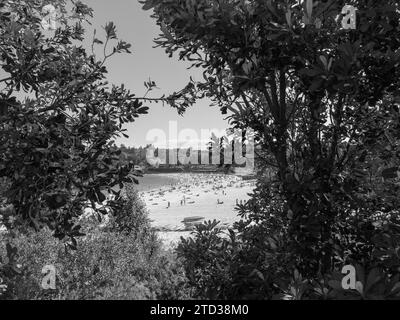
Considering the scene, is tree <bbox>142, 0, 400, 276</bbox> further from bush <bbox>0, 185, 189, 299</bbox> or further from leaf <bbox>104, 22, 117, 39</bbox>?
bush <bbox>0, 185, 189, 299</bbox>

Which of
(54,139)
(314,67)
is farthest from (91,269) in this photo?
(314,67)

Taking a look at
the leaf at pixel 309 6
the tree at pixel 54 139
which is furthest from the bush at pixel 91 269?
the leaf at pixel 309 6

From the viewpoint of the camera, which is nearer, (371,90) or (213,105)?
(371,90)

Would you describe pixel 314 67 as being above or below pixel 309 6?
below

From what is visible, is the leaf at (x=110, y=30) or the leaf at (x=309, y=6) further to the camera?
the leaf at (x=110, y=30)

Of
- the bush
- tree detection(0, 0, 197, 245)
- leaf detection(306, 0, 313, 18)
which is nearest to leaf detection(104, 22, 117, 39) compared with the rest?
tree detection(0, 0, 197, 245)

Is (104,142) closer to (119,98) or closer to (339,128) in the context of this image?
(119,98)

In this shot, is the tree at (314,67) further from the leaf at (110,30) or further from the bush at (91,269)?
the bush at (91,269)

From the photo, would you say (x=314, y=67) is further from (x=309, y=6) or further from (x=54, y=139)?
(x=54, y=139)

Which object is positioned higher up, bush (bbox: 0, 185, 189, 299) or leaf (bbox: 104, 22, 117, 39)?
leaf (bbox: 104, 22, 117, 39)

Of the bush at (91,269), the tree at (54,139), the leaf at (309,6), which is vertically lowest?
the bush at (91,269)
